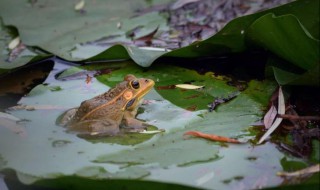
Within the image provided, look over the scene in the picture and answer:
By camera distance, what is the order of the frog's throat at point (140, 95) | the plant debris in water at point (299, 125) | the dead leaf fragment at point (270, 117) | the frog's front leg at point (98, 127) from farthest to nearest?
the frog's throat at point (140, 95) < the frog's front leg at point (98, 127) < the dead leaf fragment at point (270, 117) < the plant debris in water at point (299, 125)

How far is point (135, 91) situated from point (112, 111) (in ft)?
0.41

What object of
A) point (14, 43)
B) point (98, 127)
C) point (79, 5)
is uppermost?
point (79, 5)

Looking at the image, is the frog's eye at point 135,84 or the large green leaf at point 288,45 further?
the frog's eye at point 135,84

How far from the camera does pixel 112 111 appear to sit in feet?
7.03

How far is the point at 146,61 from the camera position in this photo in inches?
93.6

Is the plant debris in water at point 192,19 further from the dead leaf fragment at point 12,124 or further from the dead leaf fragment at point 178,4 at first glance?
the dead leaf fragment at point 12,124

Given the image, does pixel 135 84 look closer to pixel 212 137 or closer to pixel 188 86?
pixel 188 86

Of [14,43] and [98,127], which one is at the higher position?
[14,43]

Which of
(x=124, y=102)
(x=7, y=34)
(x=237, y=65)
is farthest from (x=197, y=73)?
(x=7, y=34)

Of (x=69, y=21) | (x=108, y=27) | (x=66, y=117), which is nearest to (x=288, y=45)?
(x=66, y=117)

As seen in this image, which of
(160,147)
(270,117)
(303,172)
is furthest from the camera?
(270,117)

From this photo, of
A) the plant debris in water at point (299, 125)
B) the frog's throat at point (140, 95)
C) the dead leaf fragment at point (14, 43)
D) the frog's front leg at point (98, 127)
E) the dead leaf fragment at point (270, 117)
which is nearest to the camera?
the plant debris in water at point (299, 125)

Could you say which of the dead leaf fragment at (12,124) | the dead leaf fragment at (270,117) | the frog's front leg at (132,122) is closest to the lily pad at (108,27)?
the dead leaf fragment at (270,117)

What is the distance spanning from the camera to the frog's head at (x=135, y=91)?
217cm
